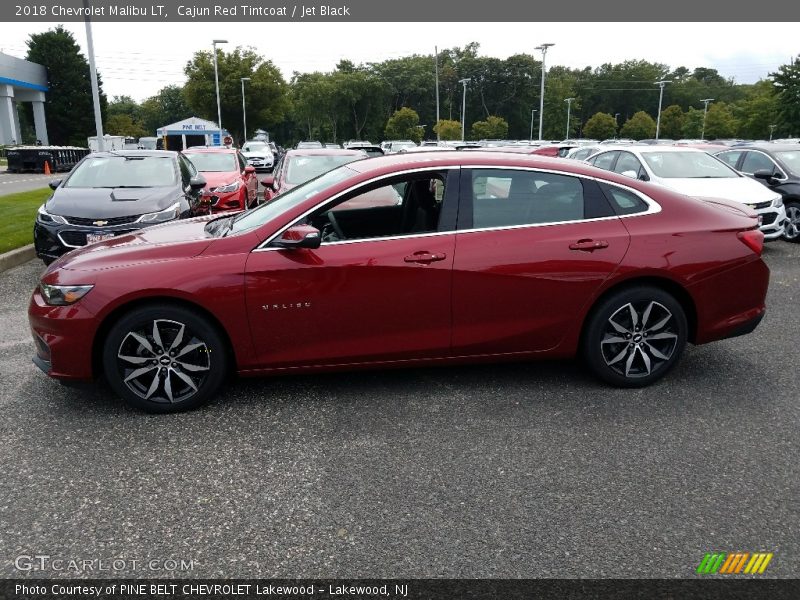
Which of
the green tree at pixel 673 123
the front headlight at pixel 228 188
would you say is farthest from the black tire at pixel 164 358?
the green tree at pixel 673 123

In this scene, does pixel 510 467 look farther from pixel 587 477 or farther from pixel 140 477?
pixel 140 477

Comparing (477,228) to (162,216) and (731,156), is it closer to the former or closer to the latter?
(162,216)

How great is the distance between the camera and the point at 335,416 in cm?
418

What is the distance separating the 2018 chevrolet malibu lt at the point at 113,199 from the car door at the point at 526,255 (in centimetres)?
496

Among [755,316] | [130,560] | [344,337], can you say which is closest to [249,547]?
[130,560]

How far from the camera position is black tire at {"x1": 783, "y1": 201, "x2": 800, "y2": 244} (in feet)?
36.2

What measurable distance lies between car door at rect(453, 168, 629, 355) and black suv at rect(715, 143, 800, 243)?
27.7ft

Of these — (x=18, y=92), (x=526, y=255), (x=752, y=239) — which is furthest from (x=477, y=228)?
(x=18, y=92)

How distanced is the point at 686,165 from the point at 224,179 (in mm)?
8370

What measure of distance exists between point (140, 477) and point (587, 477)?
238 cm

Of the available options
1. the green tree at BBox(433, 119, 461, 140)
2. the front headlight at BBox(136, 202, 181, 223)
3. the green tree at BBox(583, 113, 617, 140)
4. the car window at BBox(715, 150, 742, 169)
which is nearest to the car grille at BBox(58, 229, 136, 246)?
the front headlight at BBox(136, 202, 181, 223)

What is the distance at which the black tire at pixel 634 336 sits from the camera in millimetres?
4477

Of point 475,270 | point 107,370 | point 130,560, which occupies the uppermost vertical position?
point 475,270

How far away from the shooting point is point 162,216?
314 inches
